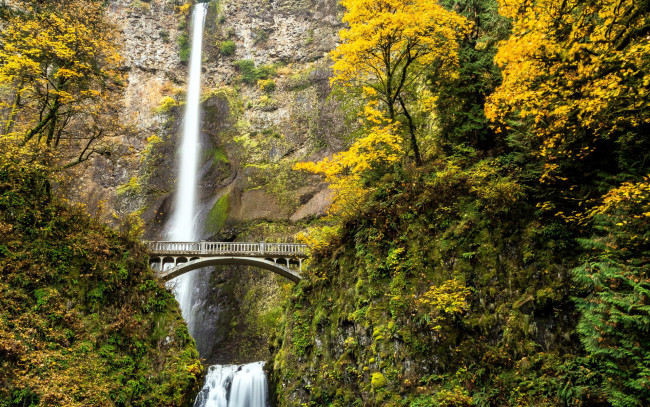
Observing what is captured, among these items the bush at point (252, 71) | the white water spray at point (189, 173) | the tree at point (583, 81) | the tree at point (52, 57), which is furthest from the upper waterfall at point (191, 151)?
the tree at point (583, 81)

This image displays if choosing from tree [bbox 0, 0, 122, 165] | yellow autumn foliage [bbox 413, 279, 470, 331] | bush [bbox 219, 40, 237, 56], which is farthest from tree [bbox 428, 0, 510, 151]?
bush [bbox 219, 40, 237, 56]

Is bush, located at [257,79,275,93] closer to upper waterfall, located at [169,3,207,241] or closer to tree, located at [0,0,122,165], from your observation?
upper waterfall, located at [169,3,207,241]

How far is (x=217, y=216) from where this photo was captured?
111ft

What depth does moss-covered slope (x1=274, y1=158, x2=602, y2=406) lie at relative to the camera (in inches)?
289

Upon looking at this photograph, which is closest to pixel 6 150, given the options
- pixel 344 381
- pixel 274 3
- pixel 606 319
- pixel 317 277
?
pixel 317 277

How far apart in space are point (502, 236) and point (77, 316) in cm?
1285

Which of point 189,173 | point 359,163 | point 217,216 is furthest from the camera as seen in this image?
point 189,173

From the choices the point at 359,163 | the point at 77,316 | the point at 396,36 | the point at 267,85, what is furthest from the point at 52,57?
the point at 267,85

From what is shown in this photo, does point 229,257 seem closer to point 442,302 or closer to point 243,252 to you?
point 243,252

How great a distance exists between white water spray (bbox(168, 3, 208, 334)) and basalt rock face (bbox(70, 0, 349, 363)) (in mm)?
789

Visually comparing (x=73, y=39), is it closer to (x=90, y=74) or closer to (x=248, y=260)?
(x=90, y=74)

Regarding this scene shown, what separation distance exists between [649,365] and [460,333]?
3704 mm

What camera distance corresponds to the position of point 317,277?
14.0 metres

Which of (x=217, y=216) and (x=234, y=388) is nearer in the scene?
(x=234, y=388)
